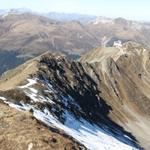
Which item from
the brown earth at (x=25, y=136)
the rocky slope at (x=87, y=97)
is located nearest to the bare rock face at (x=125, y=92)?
the rocky slope at (x=87, y=97)

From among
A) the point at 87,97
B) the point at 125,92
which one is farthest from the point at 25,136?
the point at 125,92

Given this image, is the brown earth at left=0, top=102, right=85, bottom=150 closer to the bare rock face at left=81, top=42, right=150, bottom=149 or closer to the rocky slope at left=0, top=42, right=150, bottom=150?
the rocky slope at left=0, top=42, right=150, bottom=150

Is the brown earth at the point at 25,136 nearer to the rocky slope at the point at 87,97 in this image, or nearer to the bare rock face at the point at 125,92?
the rocky slope at the point at 87,97

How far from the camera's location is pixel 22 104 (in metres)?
82.8

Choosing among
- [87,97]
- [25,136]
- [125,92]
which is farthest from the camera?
[125,92]

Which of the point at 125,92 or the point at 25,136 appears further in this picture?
the point at 125,92

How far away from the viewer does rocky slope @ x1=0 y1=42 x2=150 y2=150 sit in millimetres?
87456

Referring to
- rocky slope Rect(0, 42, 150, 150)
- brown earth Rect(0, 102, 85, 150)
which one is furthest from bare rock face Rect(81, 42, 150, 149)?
brown earth Rect(0, 102, 85, 150)

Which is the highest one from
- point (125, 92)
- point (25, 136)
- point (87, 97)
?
point (25, 136)

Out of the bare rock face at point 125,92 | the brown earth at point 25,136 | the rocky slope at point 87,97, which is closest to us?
the brown earth at point 25,136

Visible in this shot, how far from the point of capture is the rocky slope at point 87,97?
87.5 metres

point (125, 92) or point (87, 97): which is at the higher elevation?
point (87, 97)

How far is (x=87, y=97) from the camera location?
5748 inches

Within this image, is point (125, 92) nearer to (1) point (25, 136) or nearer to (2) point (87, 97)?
(2) point (87, 97)
